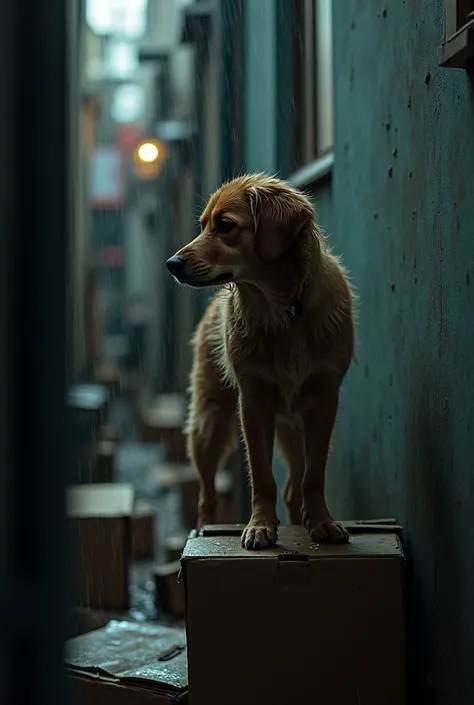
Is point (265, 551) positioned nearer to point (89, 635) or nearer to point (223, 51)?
point (89, 635)

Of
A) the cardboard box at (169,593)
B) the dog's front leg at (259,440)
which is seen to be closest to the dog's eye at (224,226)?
the dog's front leg at (259,440)

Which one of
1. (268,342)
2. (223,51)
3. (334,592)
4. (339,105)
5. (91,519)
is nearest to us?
(334,592)

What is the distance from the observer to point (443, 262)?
225cm

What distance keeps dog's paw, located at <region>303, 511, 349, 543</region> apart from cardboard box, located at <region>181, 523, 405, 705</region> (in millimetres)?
184

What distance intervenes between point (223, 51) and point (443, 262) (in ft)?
15.2

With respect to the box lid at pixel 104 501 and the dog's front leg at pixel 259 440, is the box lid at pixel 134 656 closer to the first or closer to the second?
the dog's front leg at pixel 259 440

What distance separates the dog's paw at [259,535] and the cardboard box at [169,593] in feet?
5.83

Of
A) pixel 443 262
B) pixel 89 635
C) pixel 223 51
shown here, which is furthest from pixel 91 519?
pixel 223 51

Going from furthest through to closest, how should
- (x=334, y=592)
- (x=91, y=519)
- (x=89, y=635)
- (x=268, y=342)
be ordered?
(x=91, y=519) < (x=89, y=635) < (x=268, y=342) < (x=334, y=592)

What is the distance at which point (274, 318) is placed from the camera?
2572 mm

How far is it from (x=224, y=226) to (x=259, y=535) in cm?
88

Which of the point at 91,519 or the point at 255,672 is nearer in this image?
the point at 255,672

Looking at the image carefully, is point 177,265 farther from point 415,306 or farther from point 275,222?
point 415,306

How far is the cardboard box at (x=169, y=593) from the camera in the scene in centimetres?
417
